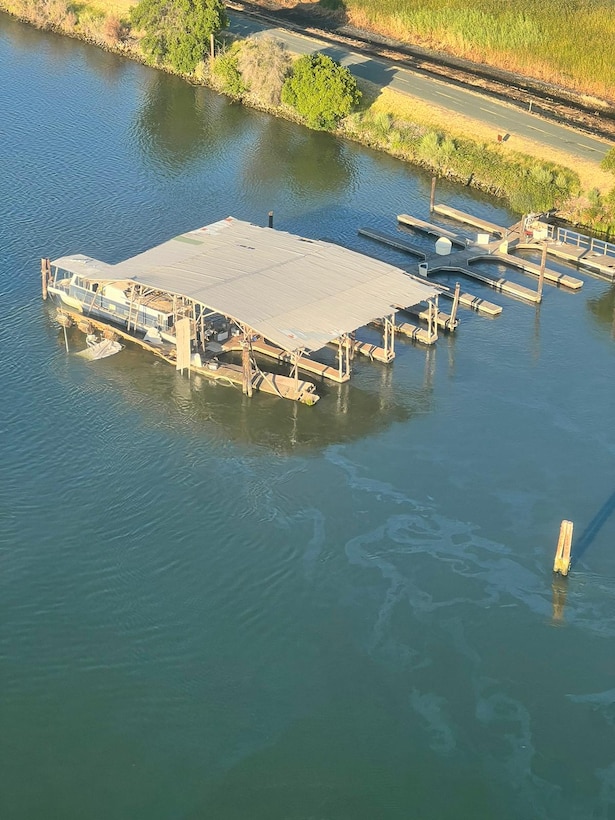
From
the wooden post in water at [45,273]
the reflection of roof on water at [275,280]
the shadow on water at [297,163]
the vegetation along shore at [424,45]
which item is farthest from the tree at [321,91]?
the wooden post in water at [45,273]

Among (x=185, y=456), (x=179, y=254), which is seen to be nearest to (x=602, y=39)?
(x=179, y=254)

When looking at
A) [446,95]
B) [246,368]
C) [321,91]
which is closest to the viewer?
[246,368]

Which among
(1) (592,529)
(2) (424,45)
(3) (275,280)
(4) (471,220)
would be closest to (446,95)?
(2) (424,45)

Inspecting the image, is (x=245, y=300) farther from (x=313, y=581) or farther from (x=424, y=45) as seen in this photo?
(x=424, y=45)

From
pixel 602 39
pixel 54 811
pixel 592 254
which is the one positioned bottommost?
pixel 54 811

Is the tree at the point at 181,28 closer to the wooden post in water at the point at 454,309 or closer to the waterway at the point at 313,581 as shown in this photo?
the waterway at the point at 313,581

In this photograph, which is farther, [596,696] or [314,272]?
[314,272]

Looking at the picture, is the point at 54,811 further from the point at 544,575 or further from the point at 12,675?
the point at 544,575
